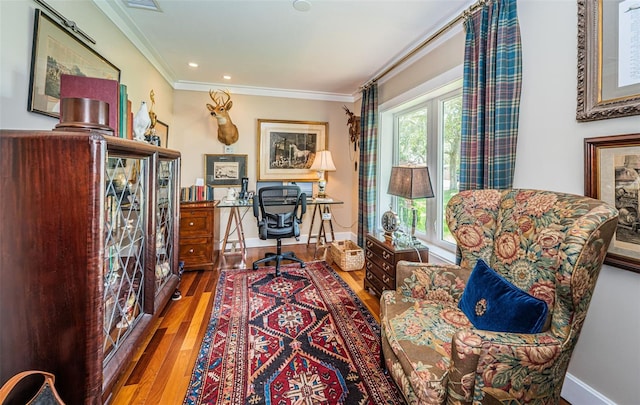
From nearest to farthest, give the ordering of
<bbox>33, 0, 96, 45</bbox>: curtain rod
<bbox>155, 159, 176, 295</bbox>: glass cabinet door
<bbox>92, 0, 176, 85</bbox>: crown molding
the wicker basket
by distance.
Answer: <bbox>33, 0, 96, 45</bbox>: curtain rod
<bbox>155, 159, 176, 295</bbox>: glass cabinet door
<bbox>92, 0, 176, 85</bbox>: crown molding
the wicker basket

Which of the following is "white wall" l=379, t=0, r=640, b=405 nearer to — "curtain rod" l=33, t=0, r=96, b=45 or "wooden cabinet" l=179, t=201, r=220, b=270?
"curtain rod" l=33, t=0, r=96, b=45

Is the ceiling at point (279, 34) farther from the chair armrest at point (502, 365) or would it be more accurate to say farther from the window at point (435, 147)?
the chair armrest at point (502, 365)

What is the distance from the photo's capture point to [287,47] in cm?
280

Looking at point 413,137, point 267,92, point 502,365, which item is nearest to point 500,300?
point 502,365

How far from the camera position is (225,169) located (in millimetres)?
4172

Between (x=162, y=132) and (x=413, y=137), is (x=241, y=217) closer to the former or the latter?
(x=162, y=132)

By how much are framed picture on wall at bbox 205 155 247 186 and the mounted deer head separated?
262 millimetres

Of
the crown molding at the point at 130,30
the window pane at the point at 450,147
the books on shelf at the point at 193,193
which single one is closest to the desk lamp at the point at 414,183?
the window pane at the point at 450,147

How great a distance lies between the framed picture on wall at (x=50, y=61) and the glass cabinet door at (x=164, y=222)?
2.07 ft

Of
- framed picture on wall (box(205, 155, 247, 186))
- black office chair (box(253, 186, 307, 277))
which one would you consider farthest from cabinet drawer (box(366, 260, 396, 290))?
framed picture on wall (box(205, 155, 247, 186))

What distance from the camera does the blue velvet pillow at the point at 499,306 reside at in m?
1.06

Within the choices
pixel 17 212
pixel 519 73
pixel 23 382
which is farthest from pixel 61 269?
pixel 519 73

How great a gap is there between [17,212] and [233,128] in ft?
10.6

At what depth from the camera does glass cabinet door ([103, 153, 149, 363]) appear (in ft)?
4.17
